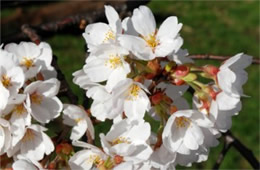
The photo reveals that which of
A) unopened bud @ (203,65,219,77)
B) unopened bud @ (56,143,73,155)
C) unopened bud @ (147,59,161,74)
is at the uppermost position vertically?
unopened bud @ (147,59,161,74)

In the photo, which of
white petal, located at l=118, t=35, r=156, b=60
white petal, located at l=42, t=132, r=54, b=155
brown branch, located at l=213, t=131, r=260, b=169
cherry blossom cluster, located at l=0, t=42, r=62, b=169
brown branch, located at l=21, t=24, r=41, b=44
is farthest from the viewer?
brown branch, located at l=213, t=131, r=260, b=169

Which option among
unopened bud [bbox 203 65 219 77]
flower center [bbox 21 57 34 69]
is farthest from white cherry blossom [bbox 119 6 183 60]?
flower center [bbox 21 57 34 69]

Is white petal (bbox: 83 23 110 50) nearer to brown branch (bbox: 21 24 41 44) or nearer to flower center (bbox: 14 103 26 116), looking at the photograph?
flower center (bbox: 14 103 26 116)

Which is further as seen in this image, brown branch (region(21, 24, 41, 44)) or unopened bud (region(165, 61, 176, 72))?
brown branch (region(21, 24, 41, 44))

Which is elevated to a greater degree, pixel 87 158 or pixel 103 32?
pixel 103 32

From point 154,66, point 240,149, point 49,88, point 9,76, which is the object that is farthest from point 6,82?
point 240,149

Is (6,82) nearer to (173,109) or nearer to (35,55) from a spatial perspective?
(35,55)

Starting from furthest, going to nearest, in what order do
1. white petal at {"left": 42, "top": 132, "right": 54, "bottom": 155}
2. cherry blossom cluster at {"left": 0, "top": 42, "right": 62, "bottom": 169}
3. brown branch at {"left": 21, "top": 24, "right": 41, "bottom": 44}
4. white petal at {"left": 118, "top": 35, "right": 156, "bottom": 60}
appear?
1. brown branch at {"left": 21, "top": 24, "right": 41, "bottom": 44}
2. white petal at {"left": 42, "top": 132, "right": 54, "bottom": 155}
3. cherry blossom cluster at {"left": 0, "top": 42, "right": 62, "bottom": 169}
4. white petal at {"left": 118, "top": 35, "right": 156, "bottom": 60}
